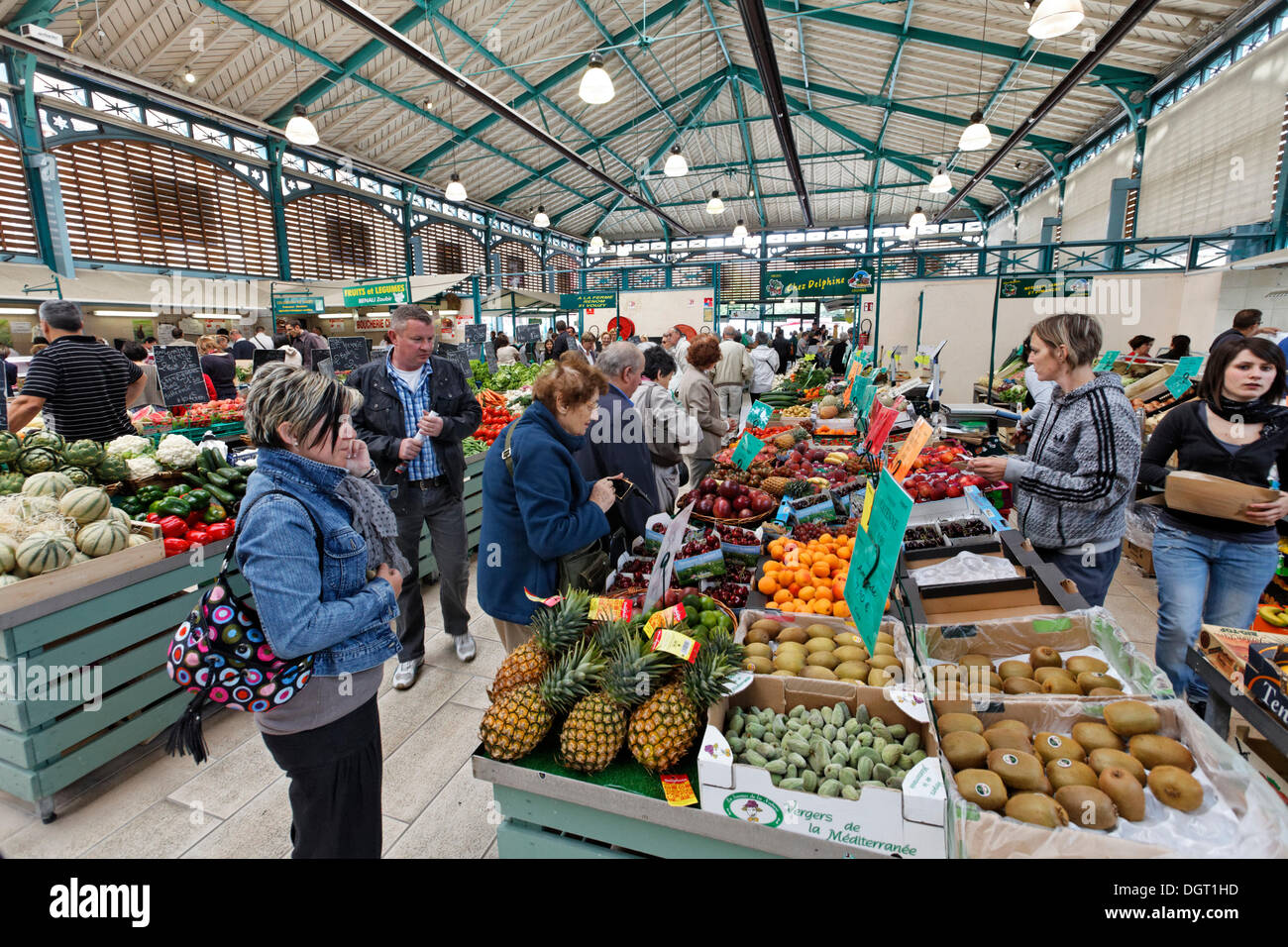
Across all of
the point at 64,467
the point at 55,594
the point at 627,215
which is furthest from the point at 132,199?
the point at 627,215

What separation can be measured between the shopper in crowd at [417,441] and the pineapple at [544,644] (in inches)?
66.8

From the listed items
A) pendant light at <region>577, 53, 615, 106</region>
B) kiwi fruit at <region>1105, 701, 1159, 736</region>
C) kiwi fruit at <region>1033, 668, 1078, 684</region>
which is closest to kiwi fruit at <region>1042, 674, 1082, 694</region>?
kiwi fruit at <region>1033, 668, 1078, 684</region>

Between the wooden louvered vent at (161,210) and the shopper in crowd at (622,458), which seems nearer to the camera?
the shopper in crowd at (622,458)

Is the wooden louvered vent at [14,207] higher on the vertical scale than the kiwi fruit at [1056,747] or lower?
higher

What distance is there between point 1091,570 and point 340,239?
719 inches

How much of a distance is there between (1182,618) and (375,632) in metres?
3.23

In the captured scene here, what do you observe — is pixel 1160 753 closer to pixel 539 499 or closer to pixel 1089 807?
pixel 1089 807

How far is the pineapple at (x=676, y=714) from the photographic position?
154 cm

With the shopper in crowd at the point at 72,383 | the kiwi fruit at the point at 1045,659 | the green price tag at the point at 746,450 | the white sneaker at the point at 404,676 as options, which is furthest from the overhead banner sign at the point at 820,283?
the kiwi fruit at the point at 1045,659

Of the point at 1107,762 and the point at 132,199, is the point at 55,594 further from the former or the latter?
the point at 132,199

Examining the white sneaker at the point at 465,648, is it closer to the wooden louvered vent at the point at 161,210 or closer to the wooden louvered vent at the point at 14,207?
the wooden louvered vent at the point at 14,207

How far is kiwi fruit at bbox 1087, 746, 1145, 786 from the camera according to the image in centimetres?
137

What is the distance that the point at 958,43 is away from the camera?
11.2 meters

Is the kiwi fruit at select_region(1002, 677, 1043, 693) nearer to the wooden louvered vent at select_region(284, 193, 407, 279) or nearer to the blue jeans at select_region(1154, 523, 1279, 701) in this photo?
the blue jeans at select_region(1154, 523, 1279, 701)
